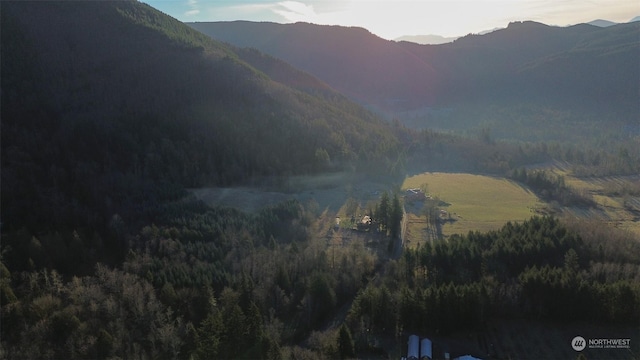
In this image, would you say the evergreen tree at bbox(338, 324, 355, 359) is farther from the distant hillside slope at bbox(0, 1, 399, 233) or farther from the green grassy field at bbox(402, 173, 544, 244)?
the distant hillside slope at bbox(0, 1, 399, 233)

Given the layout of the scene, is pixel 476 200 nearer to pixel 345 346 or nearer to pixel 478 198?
pixel 478 198

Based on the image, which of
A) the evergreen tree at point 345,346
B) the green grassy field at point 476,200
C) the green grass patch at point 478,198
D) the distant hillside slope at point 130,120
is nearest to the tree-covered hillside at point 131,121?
the distant hillside slope at point 130,120

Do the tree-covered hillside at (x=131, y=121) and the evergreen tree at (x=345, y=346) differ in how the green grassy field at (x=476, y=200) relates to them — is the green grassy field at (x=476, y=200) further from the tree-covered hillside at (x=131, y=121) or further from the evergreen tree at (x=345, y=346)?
the evergreen tree at (x=345, y=346)

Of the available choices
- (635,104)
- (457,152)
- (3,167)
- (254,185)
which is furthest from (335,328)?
(635,104)

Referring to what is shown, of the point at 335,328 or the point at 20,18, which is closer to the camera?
the point at 335,328

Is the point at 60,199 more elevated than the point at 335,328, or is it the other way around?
the point at 60,199

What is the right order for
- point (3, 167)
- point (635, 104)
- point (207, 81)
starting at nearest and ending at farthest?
1. point (3, 167)
2. point (207, 81)
3. point (635, 104)

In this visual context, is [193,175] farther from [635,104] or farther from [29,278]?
[635,104]

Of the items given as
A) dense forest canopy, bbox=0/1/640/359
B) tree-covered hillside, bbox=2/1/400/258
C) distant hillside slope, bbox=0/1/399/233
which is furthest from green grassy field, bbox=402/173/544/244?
distant hillside slope, bbox=0/1/399/233

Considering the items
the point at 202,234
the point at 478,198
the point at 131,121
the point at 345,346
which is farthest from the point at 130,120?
the point at 345,346
